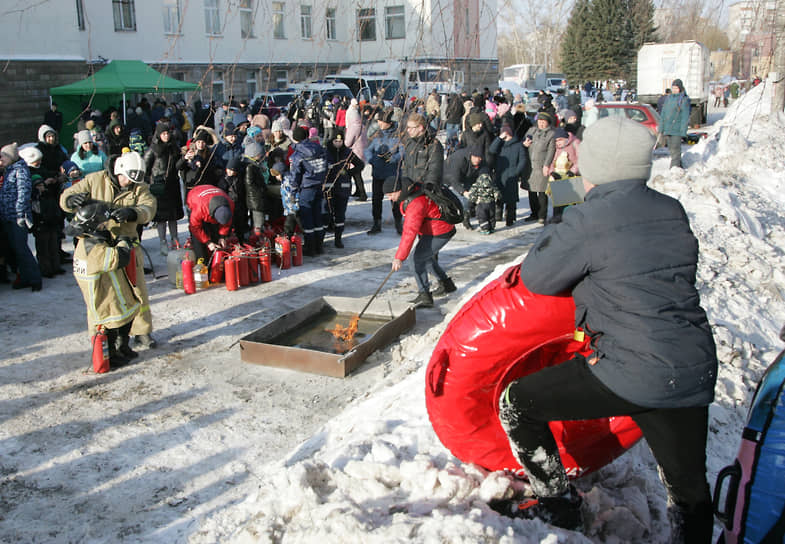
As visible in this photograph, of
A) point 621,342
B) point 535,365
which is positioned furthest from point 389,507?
point 621,342

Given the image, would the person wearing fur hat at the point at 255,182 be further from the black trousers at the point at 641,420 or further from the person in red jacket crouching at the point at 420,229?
the black trousers at the point at 641,420

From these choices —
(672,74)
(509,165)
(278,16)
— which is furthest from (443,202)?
(672,74)

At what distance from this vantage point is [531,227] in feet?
37.8

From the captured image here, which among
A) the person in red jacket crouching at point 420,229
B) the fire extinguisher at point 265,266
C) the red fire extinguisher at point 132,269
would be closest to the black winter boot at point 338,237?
the fire extinguisher at point 265,266

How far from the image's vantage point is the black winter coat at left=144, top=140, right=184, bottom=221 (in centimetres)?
919

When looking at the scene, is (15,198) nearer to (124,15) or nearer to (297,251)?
(297,251)

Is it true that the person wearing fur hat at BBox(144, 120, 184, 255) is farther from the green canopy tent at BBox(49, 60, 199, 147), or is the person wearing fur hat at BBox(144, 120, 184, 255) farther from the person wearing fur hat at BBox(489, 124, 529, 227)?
the green canopy tent at BBox(49, 60, 199, 147)

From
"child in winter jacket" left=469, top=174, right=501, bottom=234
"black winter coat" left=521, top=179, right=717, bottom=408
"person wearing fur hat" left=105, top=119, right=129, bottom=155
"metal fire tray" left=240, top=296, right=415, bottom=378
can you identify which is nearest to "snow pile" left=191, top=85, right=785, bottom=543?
"metal fire tray" left=240, top=296, right=415, bottom=378

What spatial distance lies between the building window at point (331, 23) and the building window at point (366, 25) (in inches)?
11.3

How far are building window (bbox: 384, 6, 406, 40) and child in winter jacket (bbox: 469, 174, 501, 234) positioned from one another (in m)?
4.99

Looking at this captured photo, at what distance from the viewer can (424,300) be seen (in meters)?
7.46

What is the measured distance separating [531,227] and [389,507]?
9.02 m

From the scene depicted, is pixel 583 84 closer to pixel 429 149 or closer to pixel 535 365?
pixel 429 149

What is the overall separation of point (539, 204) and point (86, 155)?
752cm
